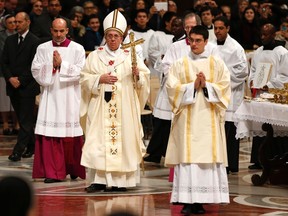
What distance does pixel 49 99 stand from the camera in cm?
1005

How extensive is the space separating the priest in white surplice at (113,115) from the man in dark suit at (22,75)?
2.41 m

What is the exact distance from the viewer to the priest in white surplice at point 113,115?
29.9 feet

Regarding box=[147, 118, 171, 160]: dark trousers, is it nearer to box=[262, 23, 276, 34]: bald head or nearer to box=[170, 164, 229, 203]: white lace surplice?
box=[262, 23, 276, 34]: bald head

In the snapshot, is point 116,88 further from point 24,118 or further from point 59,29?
point 24,118

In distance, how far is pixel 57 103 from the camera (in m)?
10.0

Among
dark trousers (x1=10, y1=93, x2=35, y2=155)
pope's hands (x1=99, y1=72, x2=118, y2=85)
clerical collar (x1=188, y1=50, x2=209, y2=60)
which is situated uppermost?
clerical collar (x1=188, y1=50, x2=209, y2=60)

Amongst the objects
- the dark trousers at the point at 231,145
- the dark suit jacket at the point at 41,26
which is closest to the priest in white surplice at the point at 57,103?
the dark trousers at the point at 231,145

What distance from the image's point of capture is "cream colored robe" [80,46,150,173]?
9102mm

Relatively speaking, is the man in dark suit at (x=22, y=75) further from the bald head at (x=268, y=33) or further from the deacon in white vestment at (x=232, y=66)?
the bald head at (x=268, y=33)

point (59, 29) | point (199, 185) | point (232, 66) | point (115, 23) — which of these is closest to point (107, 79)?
point (115, 23)

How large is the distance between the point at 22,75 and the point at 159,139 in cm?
204

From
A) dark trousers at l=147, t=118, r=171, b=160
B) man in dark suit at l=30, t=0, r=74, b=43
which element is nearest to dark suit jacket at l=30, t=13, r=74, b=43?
man in dark suit at l=30, t=0, r=74, b=43

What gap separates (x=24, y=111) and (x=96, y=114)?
271 cm

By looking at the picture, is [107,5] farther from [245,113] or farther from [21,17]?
[245,113]
